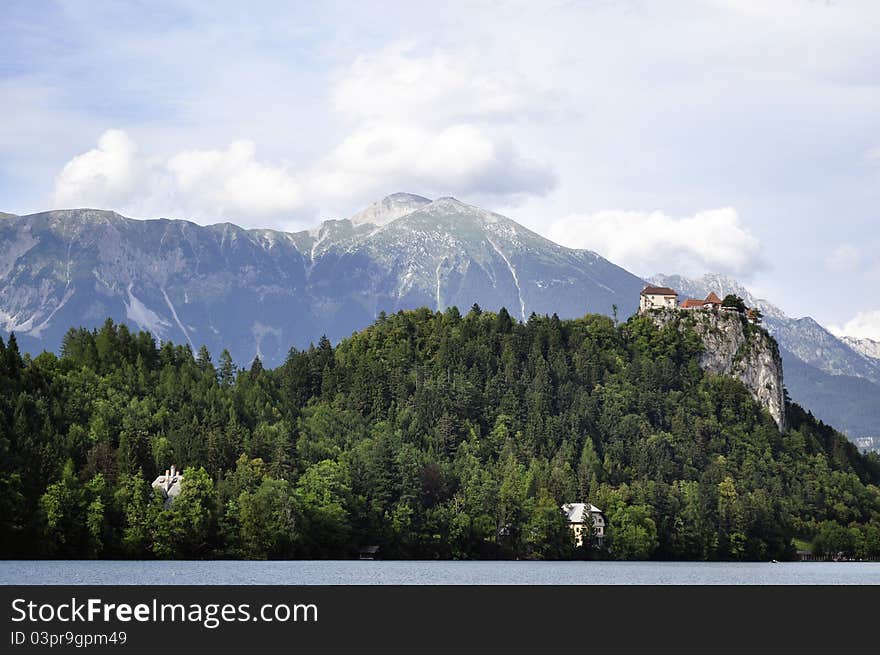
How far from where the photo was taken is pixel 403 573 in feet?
467

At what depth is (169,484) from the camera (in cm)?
18388

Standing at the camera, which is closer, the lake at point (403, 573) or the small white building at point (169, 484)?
the lake at point (403, 573)

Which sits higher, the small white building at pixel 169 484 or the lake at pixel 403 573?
the small white building at pixel 169 484

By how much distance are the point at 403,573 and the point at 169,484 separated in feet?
169

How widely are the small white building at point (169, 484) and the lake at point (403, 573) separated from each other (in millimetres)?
19984

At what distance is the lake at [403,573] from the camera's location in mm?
120375

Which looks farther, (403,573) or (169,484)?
(169,484)

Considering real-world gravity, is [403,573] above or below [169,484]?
below

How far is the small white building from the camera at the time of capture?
6860 inches

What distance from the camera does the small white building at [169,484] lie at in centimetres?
17425

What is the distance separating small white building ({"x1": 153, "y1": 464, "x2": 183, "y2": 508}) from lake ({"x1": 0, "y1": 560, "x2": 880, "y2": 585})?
20.0m
